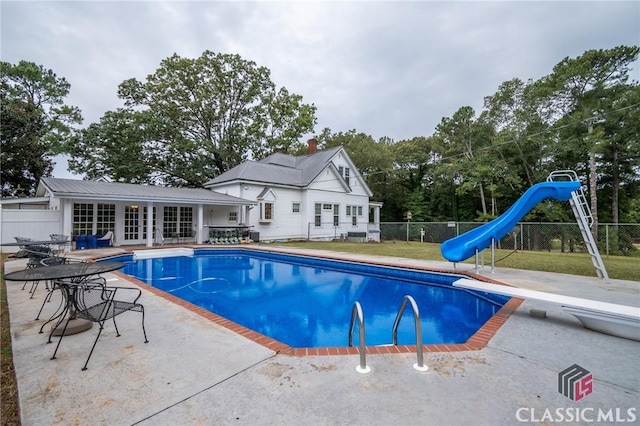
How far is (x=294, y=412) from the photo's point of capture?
2129mm

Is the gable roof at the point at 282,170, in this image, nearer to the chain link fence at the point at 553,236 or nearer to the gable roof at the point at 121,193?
the gable roof at the point at 121,193

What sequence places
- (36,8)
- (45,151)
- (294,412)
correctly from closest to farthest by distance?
1. (294,412)
2. (36,8)
3. (45,151)

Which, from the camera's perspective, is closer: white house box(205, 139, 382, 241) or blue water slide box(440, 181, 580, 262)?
blue water slide box(440, 181, 580, 262)

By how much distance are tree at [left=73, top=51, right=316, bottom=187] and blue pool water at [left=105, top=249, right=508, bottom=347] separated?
1586 centimetres

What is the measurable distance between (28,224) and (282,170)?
1329cm

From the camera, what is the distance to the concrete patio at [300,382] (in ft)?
6.93

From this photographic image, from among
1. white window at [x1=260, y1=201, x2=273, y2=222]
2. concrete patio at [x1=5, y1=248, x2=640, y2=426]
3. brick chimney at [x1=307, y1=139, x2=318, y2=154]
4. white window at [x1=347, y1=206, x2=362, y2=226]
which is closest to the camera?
concrete patio at [x1=5, y1=248, x2=640, y2=426]

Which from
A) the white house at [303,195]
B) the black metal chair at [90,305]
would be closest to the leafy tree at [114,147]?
the white house at [303,195]

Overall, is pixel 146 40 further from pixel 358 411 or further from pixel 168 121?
pixel 358 411

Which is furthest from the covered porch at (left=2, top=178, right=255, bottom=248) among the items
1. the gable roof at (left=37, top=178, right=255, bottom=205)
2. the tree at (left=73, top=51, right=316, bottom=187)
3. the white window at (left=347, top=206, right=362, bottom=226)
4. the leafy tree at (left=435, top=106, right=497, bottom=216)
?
the leafy tree at (left=435, top=106, right=497, bottom=216)

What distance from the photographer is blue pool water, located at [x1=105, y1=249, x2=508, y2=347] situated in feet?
16.4

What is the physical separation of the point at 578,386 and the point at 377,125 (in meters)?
32.4

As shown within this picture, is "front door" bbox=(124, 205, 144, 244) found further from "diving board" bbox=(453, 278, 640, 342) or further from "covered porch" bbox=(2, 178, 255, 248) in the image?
"diving board" bbox=(453, 278, 640, 342)

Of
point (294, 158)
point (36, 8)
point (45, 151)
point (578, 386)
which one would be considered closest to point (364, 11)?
point (36, 8)
